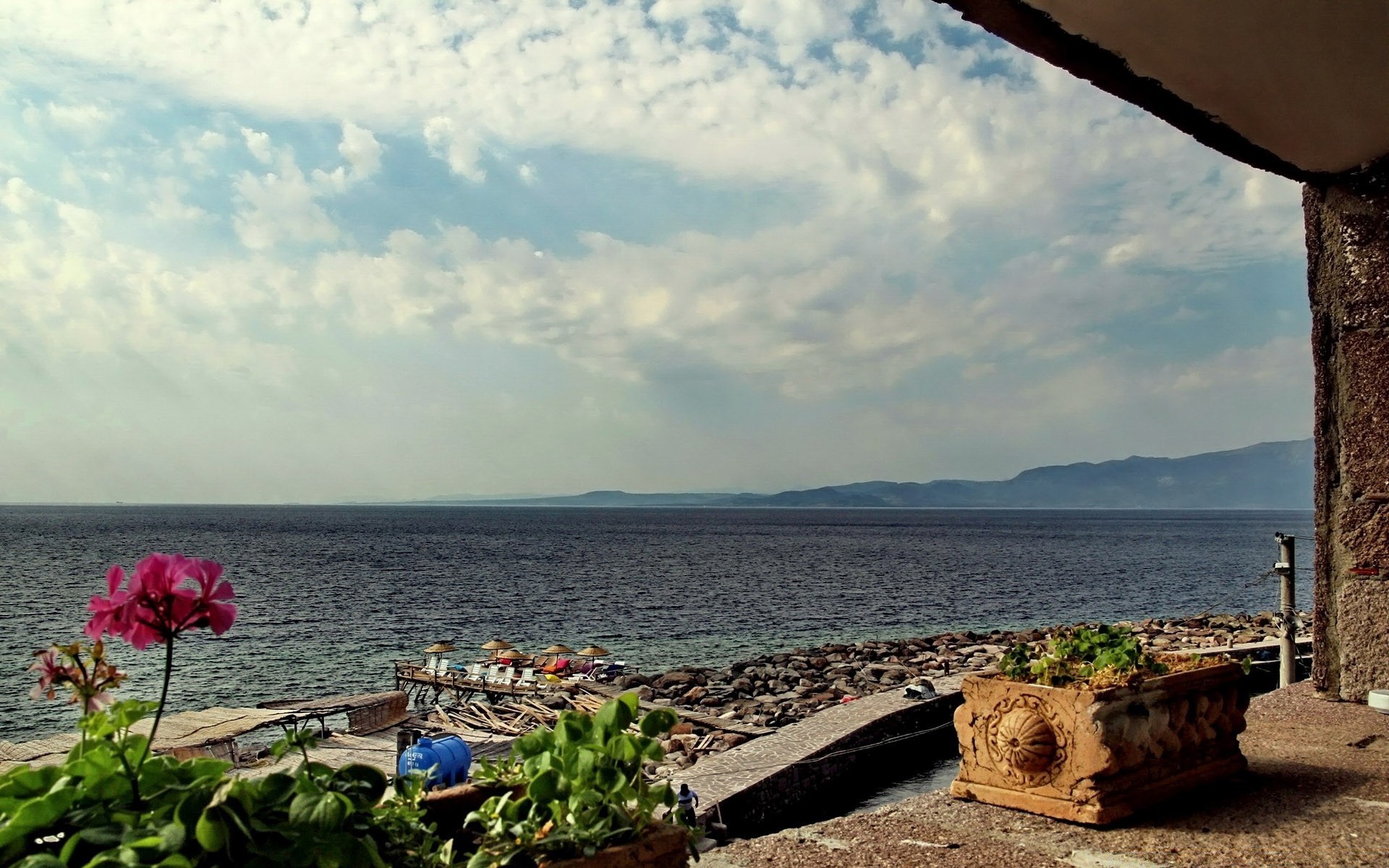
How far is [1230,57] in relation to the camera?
5.43 m

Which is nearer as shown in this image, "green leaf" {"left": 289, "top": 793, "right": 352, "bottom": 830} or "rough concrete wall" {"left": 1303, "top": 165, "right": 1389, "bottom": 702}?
"green leaf" {"left": 289, "top": 793, "right": 352, "bottom": 830}

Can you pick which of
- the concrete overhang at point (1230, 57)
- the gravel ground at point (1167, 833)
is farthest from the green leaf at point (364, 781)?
the concrete overhang at point (1230, 57)

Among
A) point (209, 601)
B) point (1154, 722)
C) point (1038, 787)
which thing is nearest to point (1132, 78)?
point (1154, 722)

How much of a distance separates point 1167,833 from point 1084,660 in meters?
1.08

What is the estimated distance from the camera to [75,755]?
6.32 feet

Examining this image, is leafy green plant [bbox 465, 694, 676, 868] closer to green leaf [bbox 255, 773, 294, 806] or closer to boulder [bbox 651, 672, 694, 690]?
green leaf [bbox 255, 773, 294, 806]

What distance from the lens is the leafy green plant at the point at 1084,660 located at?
568 centimetres

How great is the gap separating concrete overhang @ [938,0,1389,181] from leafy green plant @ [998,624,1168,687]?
321 cm

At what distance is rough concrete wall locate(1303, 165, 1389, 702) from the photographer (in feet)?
24.6

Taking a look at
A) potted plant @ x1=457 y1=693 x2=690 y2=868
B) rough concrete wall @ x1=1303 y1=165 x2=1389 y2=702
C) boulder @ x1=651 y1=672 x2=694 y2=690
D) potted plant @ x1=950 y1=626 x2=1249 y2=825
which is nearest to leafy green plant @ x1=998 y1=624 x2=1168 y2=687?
potted plant @ x1=950 y1=626 x2=1249 y2=825

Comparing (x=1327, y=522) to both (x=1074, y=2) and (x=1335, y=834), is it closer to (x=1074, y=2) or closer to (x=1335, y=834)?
(x=1335, y=834)

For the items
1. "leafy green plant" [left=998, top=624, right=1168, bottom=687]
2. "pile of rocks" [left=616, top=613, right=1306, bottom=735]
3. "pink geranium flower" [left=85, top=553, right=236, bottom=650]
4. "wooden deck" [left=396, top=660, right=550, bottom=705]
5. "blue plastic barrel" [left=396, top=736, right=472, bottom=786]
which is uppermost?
"pink geranium flower" [left=85, top=553, right=236, bottom=650]

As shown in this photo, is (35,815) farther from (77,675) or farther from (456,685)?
(456,685)

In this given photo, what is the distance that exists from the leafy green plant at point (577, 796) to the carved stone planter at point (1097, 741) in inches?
141
